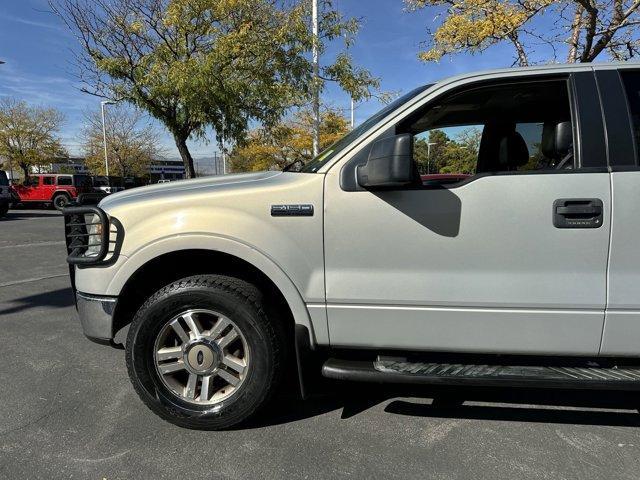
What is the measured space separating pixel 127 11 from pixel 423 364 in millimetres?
12584

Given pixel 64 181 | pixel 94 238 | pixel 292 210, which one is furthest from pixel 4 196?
pixel 292 210

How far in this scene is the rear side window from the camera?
2.58 meters

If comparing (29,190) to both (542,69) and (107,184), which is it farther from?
(542,69)

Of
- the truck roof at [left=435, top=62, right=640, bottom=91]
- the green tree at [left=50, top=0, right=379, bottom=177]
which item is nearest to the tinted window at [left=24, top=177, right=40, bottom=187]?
the green tree at [left=50, top=0, right=379, bottom=177]

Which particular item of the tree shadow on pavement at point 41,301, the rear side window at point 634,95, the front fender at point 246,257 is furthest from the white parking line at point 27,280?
the rear side window at point 634,95

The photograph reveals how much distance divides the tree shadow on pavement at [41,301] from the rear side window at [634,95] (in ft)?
18.0

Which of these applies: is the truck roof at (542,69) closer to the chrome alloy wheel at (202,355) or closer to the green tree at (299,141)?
the chrome alloy wheel at (202,355)

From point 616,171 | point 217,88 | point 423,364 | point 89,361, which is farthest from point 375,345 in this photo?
point 217,88

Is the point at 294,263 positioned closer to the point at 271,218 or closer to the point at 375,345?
the point at 271,218

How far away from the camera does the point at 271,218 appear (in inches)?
106

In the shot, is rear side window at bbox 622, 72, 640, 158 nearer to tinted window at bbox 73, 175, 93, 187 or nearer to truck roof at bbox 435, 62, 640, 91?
truck roof at bbox 435, 62, 640, 91

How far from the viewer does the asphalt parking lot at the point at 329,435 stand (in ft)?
8.30

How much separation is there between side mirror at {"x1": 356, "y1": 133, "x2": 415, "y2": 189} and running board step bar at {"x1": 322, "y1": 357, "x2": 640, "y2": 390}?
967 millimetres

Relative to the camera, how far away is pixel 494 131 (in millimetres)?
3348
